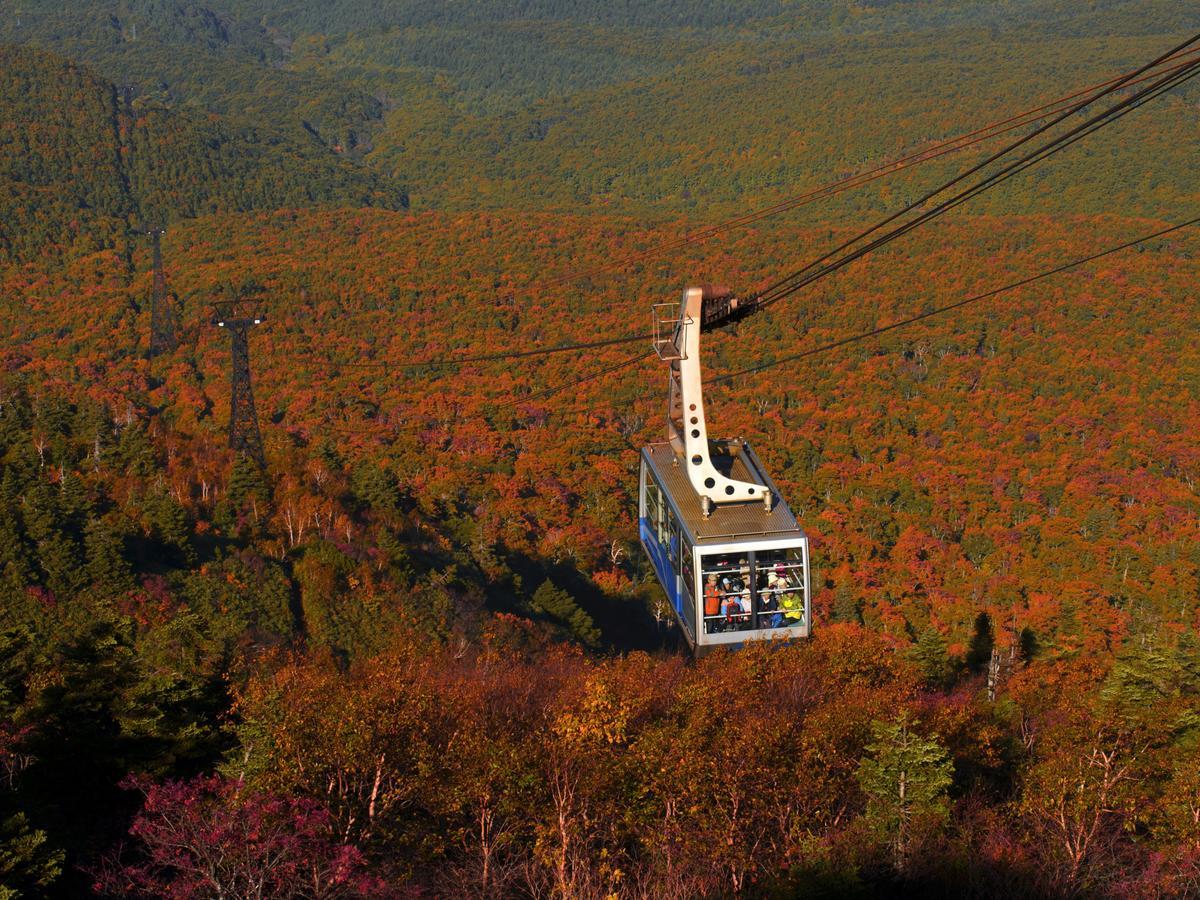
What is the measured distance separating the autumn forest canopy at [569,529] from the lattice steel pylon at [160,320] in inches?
34.1

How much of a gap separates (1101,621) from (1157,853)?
1819 inches

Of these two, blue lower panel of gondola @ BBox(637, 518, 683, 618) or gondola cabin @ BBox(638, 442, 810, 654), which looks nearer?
gondola cabin @ BBox(638, 442, 810, 654)

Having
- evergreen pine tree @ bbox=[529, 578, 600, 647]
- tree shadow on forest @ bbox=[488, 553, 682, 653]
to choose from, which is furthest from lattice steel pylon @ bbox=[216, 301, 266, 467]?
evergreen pine tree @ bbox=[529, 578, 600, 647]

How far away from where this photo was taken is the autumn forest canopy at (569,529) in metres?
17.0

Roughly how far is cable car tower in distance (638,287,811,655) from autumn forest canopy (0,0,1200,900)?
4.75 ft

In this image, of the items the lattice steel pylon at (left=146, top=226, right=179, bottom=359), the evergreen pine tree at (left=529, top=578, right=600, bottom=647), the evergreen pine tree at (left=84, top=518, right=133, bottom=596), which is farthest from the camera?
the lattice steel pylon at (left=146, top=226, right=179, bottom=359)

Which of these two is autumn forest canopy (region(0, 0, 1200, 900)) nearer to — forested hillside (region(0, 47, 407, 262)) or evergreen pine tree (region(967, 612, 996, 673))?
evergreen pine tree (region(967, 612, 996, 673))

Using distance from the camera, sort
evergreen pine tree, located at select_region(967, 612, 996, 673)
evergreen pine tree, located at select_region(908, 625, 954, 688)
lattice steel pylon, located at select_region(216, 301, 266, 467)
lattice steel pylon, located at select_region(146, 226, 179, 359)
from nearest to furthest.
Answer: evergreen pine tree, located at select_region(908, 625, 954, 688) < evergreen pine tree, located at select_region(967, 612, 996, 673) < lattice steel pylon, located at select_region(216, 301, 266, 467) < lattice steel pylon, located at select_region(146, 226, 179, 359)

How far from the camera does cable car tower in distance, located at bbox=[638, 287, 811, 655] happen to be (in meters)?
18.0

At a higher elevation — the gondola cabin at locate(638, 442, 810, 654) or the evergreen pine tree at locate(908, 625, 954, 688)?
the gondola cabin at locate(638, 442, 810, 654)

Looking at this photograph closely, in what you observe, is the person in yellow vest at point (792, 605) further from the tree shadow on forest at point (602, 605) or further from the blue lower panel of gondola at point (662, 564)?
the tree shadow on forest at point (602, 605)

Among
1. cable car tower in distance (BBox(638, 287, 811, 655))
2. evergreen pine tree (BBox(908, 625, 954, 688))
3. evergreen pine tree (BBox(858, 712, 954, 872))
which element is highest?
cable car tower in distance (BBox(638, 287, 811, 655))

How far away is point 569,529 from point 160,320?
5551 centimetres

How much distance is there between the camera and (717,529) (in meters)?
18.3
